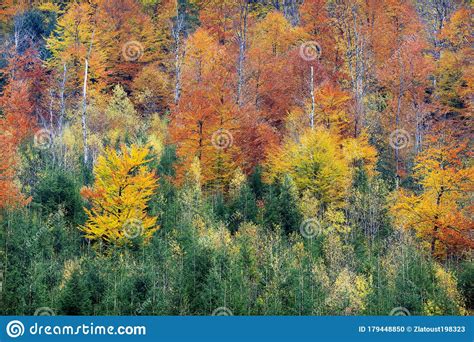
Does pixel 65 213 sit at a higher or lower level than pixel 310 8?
lower

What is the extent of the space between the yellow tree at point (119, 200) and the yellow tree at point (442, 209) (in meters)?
11.9

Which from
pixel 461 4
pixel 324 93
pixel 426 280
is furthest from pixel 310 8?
pixel 426 280

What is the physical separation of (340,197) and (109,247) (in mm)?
12579

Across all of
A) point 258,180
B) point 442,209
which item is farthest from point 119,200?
point 442,209

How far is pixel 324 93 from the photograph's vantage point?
37.8 meters

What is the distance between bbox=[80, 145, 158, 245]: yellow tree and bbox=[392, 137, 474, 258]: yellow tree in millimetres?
11872

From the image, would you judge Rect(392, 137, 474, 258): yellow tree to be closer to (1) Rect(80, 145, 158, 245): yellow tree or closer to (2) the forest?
(2) the forest

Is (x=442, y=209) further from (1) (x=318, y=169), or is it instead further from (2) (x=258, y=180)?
(2) (x=258, y=180)

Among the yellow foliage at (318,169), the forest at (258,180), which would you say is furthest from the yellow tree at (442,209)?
the yellow foliage at (318,169)

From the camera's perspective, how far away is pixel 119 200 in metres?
27.6

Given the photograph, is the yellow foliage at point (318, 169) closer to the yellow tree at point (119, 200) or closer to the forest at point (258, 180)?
the forest at point (258, 180)

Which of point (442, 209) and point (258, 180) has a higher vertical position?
point (258, 180)

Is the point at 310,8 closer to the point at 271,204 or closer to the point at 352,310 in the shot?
the point at 271,204

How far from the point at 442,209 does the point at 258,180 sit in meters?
11.2
